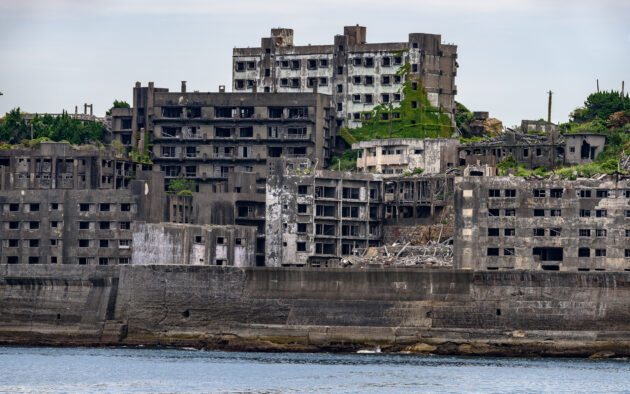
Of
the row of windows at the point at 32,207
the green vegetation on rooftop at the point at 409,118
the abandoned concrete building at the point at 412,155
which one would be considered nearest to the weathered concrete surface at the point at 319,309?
the row of windows at the point at 32,207

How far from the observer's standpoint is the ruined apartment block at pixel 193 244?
11850 centimetres

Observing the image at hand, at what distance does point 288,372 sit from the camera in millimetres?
95188

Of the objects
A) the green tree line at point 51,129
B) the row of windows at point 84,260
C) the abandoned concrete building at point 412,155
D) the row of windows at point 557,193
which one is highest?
the green tree line at point 51,129

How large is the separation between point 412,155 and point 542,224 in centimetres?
2181

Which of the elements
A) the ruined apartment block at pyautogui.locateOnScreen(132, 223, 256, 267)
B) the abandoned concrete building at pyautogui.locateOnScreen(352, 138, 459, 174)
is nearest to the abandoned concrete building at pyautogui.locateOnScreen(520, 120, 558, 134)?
the abandoned concrete building at pyautogui.locateOnScreen(352, 138, 459, 174)

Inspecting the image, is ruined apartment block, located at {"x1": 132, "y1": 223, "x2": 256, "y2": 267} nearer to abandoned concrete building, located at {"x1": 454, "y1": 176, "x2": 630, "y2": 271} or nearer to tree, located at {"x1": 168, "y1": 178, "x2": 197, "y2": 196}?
tree, located at {"x1": 168, "y1": 178, "x2": 197, "y2": 196}

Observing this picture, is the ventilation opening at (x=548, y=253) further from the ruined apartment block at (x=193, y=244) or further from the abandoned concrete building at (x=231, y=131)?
the abandoned concrete building at (x=231, y=131)

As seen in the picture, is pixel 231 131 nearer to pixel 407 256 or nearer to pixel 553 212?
pixel 407 256

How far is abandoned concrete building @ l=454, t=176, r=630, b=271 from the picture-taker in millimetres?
114875

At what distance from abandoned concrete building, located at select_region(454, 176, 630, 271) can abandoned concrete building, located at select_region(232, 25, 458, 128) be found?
27.8m

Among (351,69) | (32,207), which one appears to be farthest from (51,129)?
(351,69)

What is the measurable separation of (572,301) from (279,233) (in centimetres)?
2842

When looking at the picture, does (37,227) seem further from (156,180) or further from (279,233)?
(279,233)

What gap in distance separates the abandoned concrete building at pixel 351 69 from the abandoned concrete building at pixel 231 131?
448 cm
